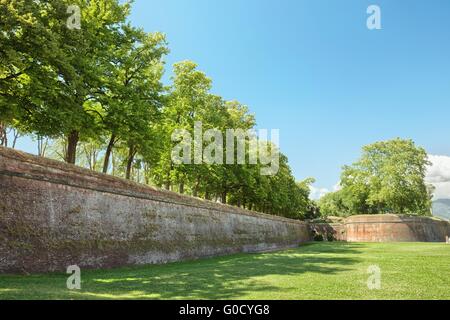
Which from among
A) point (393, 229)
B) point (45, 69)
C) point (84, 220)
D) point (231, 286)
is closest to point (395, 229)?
point (393, 229)

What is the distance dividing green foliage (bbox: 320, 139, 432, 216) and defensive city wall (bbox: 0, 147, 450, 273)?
43.7 metres

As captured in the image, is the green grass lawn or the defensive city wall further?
the defensive city wall

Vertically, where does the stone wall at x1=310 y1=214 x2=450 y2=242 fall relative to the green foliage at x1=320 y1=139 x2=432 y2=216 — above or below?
below

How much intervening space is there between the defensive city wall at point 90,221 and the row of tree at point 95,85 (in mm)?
3871

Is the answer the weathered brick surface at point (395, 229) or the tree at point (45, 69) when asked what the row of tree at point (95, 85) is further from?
the weathered brick surface at point (395, 229)

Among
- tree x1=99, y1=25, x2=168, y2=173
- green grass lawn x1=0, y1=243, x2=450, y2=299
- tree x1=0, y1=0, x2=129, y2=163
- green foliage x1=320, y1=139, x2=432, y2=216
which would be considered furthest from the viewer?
green foliage x1=320, y1=139, x2=432, y2=216

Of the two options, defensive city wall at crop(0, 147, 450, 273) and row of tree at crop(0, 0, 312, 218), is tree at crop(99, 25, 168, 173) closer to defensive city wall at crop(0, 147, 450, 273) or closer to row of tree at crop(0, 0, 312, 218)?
row of tree at crop(0, 0, 312, 218)

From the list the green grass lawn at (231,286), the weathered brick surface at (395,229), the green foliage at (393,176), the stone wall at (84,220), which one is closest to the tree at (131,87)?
the stone wall at (84,220)

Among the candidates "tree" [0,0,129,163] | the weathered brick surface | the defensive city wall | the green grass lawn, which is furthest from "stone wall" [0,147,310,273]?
the weathered brick surface

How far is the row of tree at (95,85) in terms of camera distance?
50.1 ft

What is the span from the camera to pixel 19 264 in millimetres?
11789

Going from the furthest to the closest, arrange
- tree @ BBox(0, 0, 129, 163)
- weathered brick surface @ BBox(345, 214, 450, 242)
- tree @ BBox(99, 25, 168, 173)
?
weathered brick surface @ BBox(345, 214, 450, 242) → tree @ BBox(99, 25, 168, 173) → tree @ BBox(0, 0, 129, 163)

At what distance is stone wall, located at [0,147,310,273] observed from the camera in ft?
40.2
